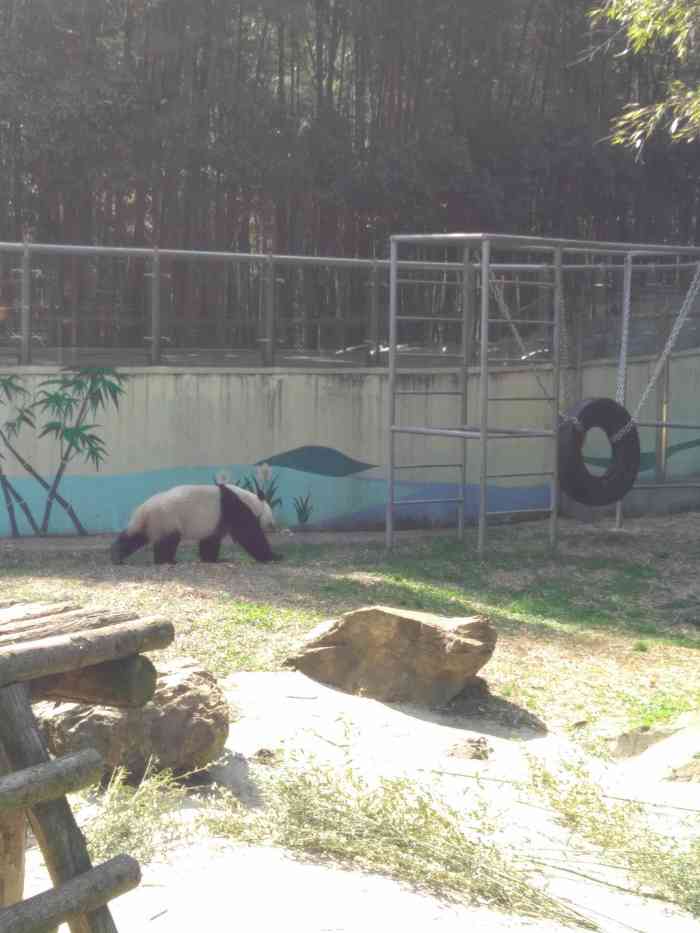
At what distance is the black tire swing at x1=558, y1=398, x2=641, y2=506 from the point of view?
36.9 feet

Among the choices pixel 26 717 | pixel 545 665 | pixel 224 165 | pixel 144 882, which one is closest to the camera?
pixel 26 717

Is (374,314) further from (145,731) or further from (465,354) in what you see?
(145,731)

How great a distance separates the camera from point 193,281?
12352 millimetres

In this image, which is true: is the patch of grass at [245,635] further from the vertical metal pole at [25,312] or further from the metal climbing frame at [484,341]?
the vertical metal pole at [25,312]

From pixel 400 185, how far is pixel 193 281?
6351 millimetres

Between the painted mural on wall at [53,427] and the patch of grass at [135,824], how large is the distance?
6877 millimetres

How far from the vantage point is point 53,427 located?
1123cm

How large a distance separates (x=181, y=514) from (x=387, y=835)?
6.18m

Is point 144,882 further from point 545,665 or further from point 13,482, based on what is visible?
point 13,482

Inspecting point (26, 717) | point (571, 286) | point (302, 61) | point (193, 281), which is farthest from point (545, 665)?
point (302, 61)

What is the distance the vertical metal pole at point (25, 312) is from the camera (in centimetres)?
1119

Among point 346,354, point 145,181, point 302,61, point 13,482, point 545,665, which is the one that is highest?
point 302,61

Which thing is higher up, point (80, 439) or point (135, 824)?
point (80, 439)

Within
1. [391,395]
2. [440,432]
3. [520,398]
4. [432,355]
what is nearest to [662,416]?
[520,398]
